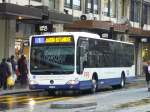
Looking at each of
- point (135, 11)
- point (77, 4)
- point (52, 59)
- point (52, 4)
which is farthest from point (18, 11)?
point (135, 11)

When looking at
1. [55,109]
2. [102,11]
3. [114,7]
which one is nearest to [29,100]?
[55,109]

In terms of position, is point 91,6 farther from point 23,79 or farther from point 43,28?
point 23,79

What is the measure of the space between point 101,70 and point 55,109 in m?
11.6

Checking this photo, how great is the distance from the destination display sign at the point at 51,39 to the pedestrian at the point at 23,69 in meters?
7.49

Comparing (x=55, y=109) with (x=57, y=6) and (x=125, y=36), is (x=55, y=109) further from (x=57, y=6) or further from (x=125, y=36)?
(x=125, y=36)

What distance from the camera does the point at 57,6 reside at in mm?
45062

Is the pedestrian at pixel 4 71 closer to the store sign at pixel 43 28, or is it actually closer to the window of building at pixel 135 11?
the store sign at pixel 43 28

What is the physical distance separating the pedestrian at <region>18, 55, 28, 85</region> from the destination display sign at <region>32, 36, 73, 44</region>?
24.6 feet

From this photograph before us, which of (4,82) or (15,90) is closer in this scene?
(4,82)

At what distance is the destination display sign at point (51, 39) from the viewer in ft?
96.5

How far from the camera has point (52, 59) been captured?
2912 centimetres

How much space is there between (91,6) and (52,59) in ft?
75.6

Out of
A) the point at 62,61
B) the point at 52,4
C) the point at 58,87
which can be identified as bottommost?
→ the point at 58,87

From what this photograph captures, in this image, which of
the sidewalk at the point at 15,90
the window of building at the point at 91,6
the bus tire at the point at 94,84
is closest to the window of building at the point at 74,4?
the window of building at the point at 91,6
